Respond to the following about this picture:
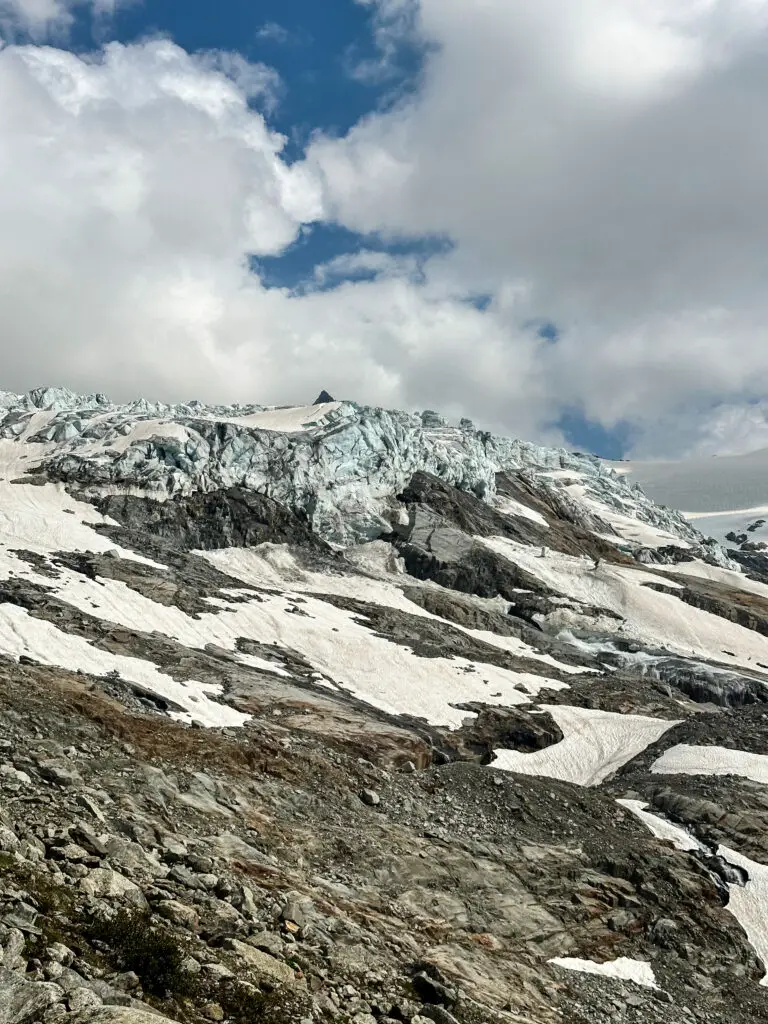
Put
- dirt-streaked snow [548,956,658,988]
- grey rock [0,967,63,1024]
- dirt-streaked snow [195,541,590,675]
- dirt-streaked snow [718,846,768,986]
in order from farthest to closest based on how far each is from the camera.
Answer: dirt-streaked snow [195,541,590,675], dirt-streaked snow [718,846,768,986], dirt-streaked snow [548,956,658,988], grey rock [0,967,63,1024]

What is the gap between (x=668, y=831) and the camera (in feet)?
110

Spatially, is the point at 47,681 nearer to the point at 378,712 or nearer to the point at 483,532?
the point at 378,712

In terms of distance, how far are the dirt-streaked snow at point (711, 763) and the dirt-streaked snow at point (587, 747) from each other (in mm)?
3923

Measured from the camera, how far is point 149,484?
376 feet

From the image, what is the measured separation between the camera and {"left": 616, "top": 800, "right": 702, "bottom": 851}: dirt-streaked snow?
32.8 m

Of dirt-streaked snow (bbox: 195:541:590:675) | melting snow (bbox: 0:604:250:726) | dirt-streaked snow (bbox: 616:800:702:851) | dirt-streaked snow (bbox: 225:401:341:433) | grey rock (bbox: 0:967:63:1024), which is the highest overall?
dirt-streaked snow (bbox: 225:401:341:433)

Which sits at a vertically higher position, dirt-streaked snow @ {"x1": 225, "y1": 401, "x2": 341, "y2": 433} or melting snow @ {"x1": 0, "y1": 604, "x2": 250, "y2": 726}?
dirt-streaked snow @ {"x1": 225, "y1": 401, "x2": 341, "y2": 433}

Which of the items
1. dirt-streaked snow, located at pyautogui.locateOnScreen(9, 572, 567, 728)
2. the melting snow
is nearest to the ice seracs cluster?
dirt-streaked snow, located at pyautogui.locateOnScreen(9, 572, 567, 728)

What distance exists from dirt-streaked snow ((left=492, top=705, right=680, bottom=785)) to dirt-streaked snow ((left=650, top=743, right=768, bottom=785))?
392cm

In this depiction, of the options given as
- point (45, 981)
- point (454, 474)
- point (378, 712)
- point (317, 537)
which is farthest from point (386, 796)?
point (454, 474)

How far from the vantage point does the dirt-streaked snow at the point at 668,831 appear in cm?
3276

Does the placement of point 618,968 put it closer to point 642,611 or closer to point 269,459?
point 642,611

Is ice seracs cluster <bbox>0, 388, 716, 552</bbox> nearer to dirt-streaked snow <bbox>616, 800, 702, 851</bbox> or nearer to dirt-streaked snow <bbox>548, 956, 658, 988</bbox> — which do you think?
dirt-streaked snow <bbox>616, 800, 702, 851</bbox>

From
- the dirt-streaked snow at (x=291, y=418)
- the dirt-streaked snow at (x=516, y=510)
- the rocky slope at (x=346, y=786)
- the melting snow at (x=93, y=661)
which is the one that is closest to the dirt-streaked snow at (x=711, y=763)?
the rocky slope at (x=346, y=786)
